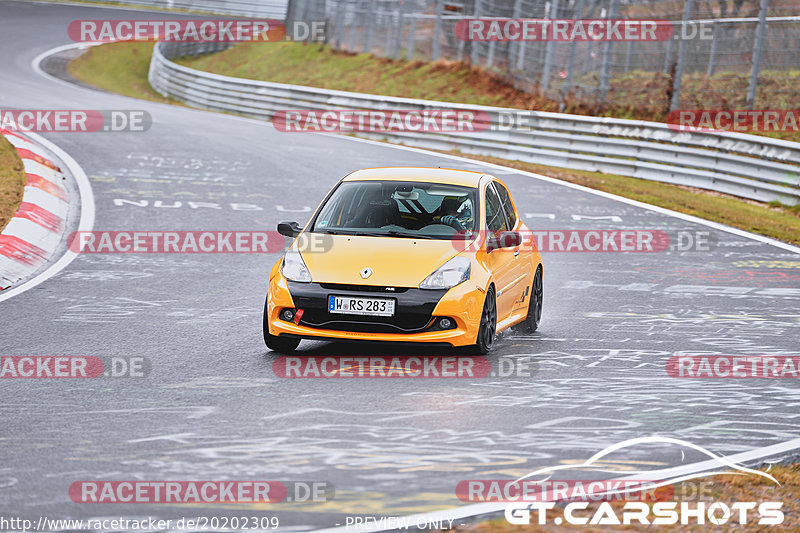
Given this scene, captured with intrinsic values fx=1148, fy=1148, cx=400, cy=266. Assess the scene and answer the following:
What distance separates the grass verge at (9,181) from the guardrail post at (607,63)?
1344 cm

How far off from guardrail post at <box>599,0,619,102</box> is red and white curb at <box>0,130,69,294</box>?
1312cm

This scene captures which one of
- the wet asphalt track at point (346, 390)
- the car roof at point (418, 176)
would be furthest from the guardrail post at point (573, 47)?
the car roof at point (418, 176)

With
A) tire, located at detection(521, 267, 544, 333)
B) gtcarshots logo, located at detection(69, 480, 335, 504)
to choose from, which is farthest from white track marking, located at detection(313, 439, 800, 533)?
tire, located at detection(521, 267, 544, 333)

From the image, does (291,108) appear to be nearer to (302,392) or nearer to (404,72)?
(404,72)

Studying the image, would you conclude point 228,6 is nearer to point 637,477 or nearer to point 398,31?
point 398,31

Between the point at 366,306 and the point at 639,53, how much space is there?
18373mm

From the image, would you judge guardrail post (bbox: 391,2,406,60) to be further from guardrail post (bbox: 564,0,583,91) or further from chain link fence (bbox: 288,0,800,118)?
guardrail post (bbox: 564,0,583,91)

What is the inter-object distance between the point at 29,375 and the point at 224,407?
5.43 ft

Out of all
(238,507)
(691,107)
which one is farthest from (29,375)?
(691,107)

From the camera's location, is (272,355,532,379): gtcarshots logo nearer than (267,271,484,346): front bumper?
Yes

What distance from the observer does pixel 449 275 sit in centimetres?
861

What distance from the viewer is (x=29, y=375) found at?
7805mm

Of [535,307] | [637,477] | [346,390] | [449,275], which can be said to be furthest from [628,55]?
[637,477]

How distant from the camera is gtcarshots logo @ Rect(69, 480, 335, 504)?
5305 millimetres
